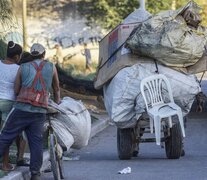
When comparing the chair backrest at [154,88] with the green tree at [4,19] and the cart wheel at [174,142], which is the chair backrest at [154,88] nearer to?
the cart wheel at [174,142]

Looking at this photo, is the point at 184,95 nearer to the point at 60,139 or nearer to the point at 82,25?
the point at 60,139

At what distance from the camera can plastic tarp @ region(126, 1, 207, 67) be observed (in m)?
11.5

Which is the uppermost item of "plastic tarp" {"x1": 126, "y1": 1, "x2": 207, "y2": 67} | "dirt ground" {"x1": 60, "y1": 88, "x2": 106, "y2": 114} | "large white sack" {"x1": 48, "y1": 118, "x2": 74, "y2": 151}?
"plastic tarp" {"x1": 126, "y1": 1, "x2": 207, "y2": 67}

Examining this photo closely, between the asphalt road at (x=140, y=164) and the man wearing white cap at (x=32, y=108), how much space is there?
42.2 inches

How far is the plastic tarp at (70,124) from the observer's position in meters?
9.62

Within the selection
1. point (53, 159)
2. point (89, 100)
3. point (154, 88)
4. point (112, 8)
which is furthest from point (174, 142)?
point (112, 8)

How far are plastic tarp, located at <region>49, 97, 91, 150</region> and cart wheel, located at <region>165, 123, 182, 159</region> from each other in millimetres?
2178

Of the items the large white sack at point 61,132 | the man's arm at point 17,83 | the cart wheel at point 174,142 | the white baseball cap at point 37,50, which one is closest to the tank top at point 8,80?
the man's arm at point 17,83

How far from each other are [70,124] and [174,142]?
8.60ft

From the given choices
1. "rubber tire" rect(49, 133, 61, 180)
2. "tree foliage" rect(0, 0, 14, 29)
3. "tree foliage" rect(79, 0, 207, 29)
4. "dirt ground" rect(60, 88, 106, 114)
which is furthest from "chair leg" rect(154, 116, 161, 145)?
"tree foliage" rect(79, 0, 207, 29)

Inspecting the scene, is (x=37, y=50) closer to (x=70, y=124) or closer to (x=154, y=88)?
(x=70, y=124)

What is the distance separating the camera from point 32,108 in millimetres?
9039

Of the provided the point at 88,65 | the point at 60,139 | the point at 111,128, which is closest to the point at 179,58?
the point at 60,139

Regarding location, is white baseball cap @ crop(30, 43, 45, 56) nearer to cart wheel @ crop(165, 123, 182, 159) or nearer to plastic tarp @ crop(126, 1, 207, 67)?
plastic tarp @ crop(126, 1, 207, 67)
